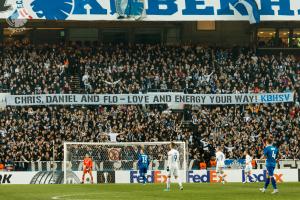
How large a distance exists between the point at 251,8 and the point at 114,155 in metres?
19.7

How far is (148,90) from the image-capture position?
64.0 metres

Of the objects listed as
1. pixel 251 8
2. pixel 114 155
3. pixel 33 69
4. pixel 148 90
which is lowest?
pixel 114 155

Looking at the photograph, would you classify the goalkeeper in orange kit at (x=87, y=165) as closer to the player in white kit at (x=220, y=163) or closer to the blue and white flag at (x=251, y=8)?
the player in white kit at (x=220, y=163)

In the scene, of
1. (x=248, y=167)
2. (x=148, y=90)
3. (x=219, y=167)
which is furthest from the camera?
(x=148, y=90)

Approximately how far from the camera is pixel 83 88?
6438 cm

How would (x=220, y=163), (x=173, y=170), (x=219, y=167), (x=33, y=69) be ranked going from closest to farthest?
1. (x=173, y=170)
2. (x=220, y=163)
3. (x=219, y=167)
4. (x=33, y=69)

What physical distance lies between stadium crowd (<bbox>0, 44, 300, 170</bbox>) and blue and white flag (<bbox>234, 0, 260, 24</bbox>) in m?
4.33

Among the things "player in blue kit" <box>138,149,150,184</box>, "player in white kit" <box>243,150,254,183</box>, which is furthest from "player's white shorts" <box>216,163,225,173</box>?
"player in blue kit" <box>138,149,150,184</box>

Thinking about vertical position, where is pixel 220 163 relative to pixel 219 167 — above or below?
above

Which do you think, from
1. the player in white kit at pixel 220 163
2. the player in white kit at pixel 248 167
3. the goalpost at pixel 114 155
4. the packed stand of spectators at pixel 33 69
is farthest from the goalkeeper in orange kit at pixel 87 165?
the packed stand of spectators at pixel 33 69

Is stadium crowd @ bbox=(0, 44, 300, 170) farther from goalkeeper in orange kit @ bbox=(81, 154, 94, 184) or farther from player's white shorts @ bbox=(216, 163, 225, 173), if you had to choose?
goalkeeper in orange kit @ bbox=(81, 154, 94, 184)

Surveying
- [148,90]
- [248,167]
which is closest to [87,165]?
[248,167]

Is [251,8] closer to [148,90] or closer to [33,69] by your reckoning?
[148,90]

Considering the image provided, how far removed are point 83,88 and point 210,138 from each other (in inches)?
432
